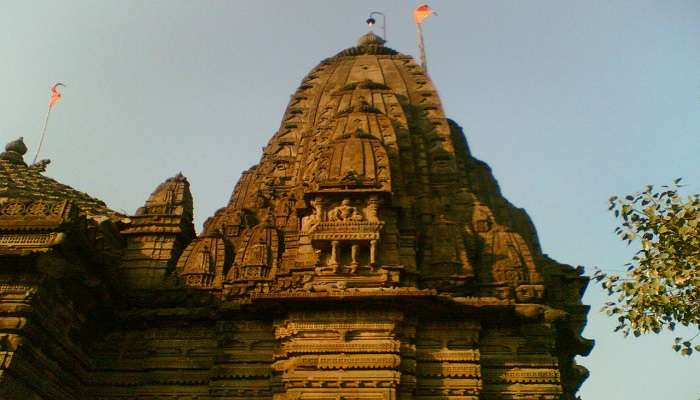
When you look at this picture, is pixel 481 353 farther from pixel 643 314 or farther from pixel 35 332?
pixel 35 332

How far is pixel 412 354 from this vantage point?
17.6m

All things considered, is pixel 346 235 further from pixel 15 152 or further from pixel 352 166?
pixel 15 152

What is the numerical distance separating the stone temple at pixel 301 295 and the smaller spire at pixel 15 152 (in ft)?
3.74

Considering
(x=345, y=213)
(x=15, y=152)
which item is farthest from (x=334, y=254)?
(x=15, y=152)

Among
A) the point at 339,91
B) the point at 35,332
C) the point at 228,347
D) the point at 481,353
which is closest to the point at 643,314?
the point at 481,353

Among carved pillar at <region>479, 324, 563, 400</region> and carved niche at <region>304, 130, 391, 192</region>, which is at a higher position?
carved niche at <region>304, 130, 391, 192</region>

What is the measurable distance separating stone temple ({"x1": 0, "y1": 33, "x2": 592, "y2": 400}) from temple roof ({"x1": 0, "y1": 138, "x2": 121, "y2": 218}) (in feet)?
0.39

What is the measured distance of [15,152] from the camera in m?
25.7

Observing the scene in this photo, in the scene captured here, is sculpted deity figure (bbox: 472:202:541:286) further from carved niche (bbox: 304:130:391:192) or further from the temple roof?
the temple roof

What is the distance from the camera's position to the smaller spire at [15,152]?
25297 millimetres

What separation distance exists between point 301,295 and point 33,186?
10549 millimetres

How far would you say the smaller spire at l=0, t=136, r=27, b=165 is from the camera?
25.3 m

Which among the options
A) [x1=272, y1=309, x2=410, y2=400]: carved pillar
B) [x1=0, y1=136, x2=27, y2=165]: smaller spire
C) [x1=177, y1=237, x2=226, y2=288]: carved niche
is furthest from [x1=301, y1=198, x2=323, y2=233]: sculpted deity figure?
[x1=0, y1=136, x2=27, y2=165]: smaller spire

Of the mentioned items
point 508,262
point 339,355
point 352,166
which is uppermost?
point 352,166
